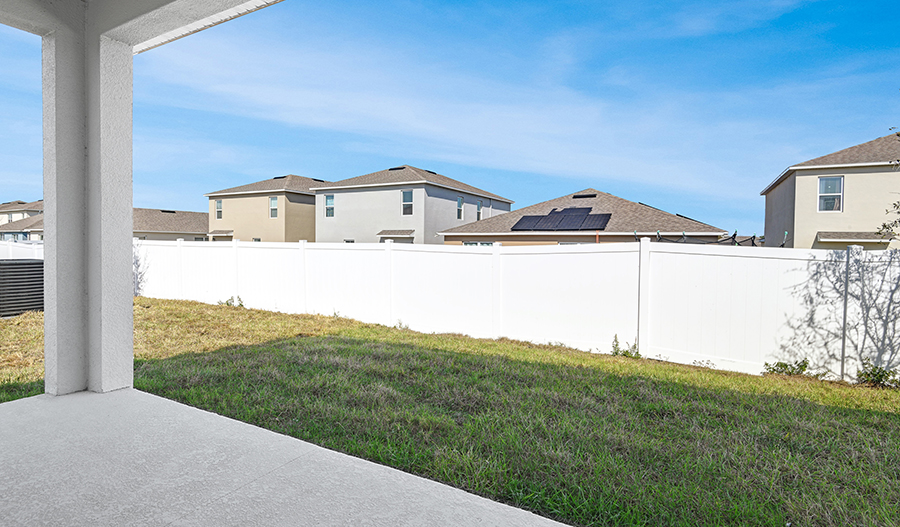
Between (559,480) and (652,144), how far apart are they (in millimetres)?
20204

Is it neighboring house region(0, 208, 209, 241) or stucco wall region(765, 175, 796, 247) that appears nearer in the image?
stucco wall region(765, 175, 796, 247)

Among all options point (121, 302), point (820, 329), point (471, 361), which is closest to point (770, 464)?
point (471, 361)

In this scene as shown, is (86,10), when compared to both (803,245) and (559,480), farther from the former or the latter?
(803,245)

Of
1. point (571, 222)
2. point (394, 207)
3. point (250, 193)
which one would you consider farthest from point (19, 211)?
point (571, 222)

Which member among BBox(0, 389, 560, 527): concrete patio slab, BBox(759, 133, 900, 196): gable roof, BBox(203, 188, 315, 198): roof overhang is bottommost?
BBox(0, 389, 560, 527): concrete patio slab

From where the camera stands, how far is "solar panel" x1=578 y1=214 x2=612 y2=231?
1698 centimetres

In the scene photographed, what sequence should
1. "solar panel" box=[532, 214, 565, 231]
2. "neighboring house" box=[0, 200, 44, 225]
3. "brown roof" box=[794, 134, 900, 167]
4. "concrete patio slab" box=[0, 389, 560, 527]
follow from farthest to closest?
1. "neighboring house" box=[0, 200, 44, 225]
2. "solar panel" box=[532, 214, 565, 231]
3. "brown roof" box=[794, 134, 900, 167]
4. "concrete patio slab" box=[0, 389, 560, 527]

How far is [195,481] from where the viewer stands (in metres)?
2.41

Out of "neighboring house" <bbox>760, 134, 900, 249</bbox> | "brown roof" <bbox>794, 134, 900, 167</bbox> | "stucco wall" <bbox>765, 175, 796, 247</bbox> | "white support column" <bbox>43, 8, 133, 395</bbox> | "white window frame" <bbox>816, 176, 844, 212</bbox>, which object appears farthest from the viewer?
"stucco wall" <bbox>765, 175, 796, 247</bbox>

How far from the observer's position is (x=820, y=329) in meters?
5.56

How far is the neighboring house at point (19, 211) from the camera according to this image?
45469 millimetres

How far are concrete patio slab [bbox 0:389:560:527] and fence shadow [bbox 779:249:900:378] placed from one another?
5192 mm

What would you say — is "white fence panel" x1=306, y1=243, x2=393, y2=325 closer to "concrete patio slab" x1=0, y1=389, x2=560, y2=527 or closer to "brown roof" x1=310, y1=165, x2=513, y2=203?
"concrete patio slab" x1=0, y1=389, x2=560, y2=527

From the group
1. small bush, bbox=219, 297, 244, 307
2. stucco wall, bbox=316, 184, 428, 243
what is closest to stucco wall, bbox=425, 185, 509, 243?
stucco wall, bbox=316, 184, 428, 243
